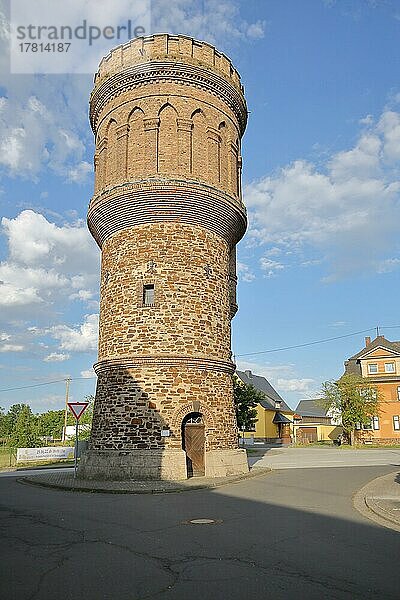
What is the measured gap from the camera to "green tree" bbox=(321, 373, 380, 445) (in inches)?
1827

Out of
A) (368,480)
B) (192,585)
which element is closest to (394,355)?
→ (368,480)

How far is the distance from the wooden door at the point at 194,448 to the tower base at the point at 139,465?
0.23 meters

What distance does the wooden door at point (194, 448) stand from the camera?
57.9ft

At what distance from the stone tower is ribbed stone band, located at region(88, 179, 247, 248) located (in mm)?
37

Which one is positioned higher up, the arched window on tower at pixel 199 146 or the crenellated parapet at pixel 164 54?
the crenellated parapet at pixel 164 54

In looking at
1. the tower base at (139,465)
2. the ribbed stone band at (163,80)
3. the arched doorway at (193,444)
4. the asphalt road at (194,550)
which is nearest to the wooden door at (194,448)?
the arched doorway at (193,444)

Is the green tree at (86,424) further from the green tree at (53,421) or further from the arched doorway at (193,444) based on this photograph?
the arched doorway at (193,444)

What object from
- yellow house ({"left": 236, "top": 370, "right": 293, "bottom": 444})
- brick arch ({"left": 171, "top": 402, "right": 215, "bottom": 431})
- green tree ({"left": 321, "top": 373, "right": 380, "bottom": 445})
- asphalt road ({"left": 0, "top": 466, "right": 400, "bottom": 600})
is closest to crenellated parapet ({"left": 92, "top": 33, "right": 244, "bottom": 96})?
brick arch ({"left": 171, "top": 402, "right": 215, "bottom": 431})

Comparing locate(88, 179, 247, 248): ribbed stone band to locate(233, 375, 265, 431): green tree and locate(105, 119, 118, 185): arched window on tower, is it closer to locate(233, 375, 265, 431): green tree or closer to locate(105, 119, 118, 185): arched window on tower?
locate(105, 119, 118, 185): arched window on tower

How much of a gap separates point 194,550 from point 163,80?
671 inches

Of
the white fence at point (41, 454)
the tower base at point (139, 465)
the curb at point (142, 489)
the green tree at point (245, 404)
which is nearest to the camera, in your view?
the curb at point (142, 489)

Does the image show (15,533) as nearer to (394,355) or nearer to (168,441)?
(168,441)

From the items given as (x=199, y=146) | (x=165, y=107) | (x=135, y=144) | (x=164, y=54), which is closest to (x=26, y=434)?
(x=135, y=144)

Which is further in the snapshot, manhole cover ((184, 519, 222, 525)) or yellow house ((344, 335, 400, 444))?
yellow house ((344, 335, 400, 444))
